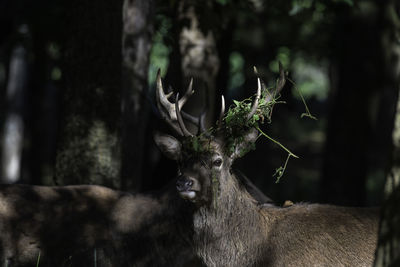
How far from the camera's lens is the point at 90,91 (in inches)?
272

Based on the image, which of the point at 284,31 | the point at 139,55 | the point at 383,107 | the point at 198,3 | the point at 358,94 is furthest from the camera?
the point at 383,107

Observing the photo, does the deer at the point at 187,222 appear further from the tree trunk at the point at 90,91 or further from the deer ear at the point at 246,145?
the tree trunk at the point at 90,91

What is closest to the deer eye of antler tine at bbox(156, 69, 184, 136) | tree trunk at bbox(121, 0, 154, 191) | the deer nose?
the deer nose

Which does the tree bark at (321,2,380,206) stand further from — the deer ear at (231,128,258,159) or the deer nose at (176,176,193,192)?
the deer nose at (176,176,193,192)

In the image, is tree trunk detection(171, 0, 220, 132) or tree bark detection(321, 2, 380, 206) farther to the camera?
tree bark detection(321, 2, 380, 206)

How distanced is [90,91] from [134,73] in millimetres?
1021

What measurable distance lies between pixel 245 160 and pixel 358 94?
18.6 feet

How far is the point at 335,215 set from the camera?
239 inches

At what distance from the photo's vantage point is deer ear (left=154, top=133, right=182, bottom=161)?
6211 mm

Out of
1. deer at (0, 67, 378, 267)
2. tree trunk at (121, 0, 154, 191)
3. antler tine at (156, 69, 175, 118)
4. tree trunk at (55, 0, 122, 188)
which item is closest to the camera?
deer at (0, 67, 378, 267)

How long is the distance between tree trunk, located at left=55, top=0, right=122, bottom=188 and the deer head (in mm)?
995

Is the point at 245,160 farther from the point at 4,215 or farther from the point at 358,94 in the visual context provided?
the point at 4,215

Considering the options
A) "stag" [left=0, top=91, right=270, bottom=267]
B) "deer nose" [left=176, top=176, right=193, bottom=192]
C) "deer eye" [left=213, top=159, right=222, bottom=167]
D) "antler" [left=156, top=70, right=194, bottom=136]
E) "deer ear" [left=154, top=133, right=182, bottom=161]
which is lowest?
"stag" [left=0, top=91, right=270, bottom=267]

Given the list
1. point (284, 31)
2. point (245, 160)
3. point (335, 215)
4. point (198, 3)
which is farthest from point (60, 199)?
point (284, 31)
